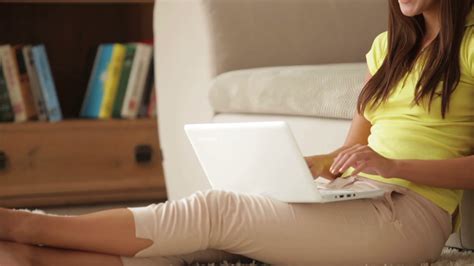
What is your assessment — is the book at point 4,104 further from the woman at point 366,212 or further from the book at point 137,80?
the woman at point 366,212

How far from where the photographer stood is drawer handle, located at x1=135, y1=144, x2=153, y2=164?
277 cm

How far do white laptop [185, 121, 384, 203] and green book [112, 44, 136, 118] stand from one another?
1367mm

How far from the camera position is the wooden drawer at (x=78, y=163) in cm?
268

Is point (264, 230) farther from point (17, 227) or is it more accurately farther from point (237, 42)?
point (237, 42)

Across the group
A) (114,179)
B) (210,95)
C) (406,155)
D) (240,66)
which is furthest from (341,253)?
(114,179)

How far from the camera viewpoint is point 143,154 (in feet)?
9.09

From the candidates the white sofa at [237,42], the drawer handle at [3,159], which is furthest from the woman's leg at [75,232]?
the drawer handle at [3,159]

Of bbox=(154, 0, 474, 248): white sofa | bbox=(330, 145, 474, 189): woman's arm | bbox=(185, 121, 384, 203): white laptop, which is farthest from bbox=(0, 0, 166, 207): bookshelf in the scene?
bbox=(330, 145, 474, 189): woman's arm

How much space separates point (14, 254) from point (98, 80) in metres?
1.63

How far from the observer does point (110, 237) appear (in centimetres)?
129

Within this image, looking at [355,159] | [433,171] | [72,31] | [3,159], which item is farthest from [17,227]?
[72,31]

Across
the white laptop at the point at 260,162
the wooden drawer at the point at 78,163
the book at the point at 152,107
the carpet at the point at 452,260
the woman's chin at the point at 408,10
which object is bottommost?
the wooden drawer at the point at 78,163

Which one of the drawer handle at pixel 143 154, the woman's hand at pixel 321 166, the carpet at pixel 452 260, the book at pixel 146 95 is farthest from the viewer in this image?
the book at pixel 146 95

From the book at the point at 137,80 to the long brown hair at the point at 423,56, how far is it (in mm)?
1405
